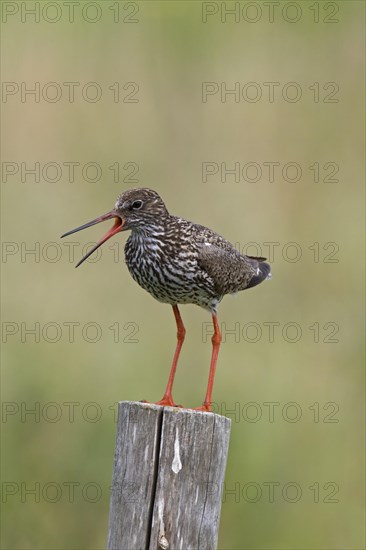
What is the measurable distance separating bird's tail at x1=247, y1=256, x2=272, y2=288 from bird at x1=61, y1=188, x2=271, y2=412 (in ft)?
1.61

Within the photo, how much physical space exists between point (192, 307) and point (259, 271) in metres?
1.94

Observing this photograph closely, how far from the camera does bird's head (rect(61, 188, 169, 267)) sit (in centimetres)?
622

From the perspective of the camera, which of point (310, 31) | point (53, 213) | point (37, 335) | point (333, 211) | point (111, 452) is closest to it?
point (111, 452)

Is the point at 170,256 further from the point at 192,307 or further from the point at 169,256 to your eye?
the point at 192,307

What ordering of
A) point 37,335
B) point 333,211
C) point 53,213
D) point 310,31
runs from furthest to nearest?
point 310,31 → point 333,211 → point 53,213 → point 37,335

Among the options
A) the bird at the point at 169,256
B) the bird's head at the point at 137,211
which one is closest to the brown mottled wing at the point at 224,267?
the bird at the point at 169,256

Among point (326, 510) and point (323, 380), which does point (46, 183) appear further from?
point (326, 510)

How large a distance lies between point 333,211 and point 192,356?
2320mm

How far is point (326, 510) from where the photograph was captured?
737cm

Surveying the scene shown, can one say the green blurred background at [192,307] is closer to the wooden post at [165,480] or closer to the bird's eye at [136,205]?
the bird's eye at [136,205]

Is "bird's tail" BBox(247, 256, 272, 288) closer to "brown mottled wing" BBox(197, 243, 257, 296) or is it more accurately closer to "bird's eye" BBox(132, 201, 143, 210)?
"brown mottled wing" BBox(197, 243, 257, 296)

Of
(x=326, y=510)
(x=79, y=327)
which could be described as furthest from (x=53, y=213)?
(x=326, y=510)

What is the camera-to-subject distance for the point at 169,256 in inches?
250

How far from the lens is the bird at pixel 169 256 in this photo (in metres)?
6.29
